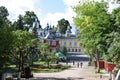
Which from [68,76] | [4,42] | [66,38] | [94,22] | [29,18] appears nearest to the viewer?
[4,42]

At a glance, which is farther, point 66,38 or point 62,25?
point 62,25

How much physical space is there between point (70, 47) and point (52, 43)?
1483 centimetres

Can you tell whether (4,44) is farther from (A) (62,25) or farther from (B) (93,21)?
(A) (62,25)

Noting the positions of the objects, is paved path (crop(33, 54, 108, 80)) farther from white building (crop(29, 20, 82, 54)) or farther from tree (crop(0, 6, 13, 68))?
white building (crop(29, 20, 82, 54))

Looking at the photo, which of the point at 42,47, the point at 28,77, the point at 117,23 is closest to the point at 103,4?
the point at 117,23

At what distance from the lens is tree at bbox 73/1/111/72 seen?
39.7m

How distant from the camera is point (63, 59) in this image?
8981 cm

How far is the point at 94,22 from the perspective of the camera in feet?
138

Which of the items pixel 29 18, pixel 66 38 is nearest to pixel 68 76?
pixel 29 18

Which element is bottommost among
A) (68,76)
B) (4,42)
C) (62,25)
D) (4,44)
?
(68,76)

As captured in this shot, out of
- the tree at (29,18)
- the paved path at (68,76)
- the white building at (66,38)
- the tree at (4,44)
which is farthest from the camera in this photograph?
the white building at (66,38)

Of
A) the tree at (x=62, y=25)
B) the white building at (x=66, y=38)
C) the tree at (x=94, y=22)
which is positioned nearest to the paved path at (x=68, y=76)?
the tree at (x=94, y=22)

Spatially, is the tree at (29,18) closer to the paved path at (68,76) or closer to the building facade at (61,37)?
the building facade at (61,37)

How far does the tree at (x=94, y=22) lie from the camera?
39.7m
